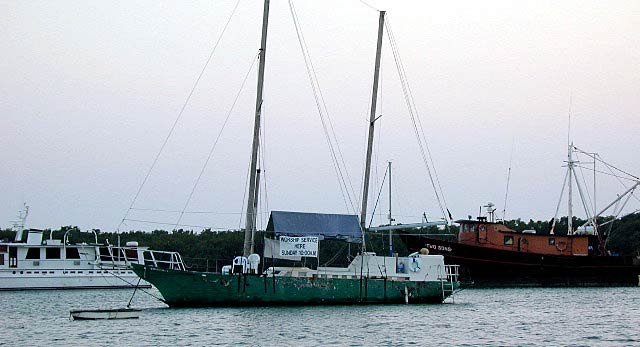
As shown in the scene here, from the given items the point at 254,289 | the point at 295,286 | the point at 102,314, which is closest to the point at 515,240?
the point at 295,286

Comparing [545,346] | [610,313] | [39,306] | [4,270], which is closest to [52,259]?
[4,270]

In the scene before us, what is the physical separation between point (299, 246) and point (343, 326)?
877 cm

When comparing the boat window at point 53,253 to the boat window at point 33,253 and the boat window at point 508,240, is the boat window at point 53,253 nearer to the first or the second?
the boat window at point 33,253

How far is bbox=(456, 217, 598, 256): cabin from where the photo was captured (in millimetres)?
81938

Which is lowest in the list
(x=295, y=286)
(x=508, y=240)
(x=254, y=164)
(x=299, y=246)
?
(x=295, y=286)

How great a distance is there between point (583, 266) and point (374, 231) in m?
31.6

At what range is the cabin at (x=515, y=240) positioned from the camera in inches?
3226

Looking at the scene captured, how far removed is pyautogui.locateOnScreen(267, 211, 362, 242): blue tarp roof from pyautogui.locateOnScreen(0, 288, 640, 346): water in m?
3.78

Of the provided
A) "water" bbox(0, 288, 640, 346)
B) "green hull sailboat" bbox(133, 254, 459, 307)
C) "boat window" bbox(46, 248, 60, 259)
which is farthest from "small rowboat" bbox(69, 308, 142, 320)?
"boat window" bbox(46, 248, 60, 259)

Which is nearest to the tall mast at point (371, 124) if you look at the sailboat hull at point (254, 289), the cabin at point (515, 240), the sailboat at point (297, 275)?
the sailboat at point (297, 275)

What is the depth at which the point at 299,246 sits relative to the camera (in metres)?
49.9

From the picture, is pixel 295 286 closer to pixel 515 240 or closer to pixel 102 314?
pixel 102 314

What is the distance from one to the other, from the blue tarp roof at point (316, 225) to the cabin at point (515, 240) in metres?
31.3

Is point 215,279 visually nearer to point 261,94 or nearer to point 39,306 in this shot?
point 261,94
